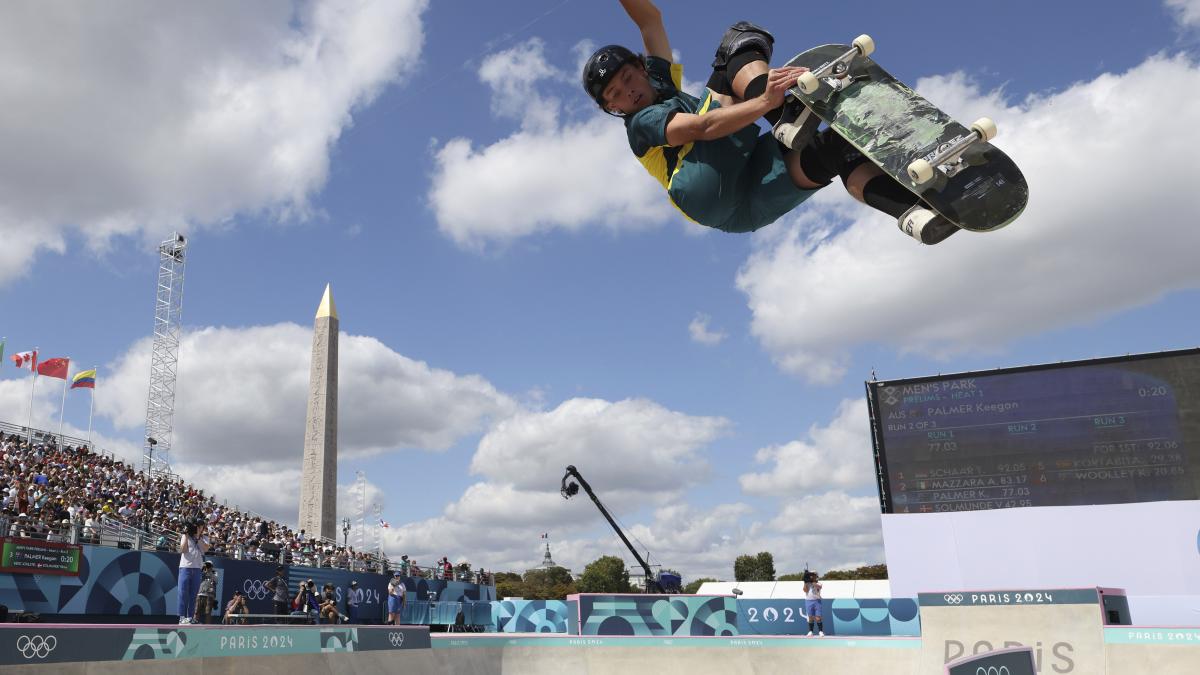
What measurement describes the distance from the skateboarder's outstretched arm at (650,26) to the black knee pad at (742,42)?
589 mm

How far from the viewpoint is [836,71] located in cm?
434

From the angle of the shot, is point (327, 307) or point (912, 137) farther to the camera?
point (327, 307)

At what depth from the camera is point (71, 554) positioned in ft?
62.0

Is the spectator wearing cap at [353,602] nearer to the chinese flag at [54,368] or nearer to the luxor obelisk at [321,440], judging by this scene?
the luxor obelisk at [321,440]

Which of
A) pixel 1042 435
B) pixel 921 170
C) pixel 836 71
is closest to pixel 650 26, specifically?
pixel 836 71

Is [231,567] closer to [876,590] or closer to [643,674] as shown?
[643,674]

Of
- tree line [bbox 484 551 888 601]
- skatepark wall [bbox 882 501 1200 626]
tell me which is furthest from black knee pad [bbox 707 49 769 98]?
tree line [bbox 484 551 888 601]

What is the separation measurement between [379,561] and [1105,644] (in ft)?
81.8

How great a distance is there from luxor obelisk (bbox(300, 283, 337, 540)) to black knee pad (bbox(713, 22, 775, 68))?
37.1 meters

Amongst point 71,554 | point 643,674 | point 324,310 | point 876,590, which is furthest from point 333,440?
point 643,674

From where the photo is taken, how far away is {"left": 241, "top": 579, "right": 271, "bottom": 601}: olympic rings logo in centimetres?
2312

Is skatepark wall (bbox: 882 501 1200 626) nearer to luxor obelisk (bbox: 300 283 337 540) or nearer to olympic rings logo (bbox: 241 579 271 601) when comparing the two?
olympic rings logo (bbox: 241 579 271 601)

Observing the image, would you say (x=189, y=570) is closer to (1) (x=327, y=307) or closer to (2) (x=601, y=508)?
(2) (x=601, y=508)

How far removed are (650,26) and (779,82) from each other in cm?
136
